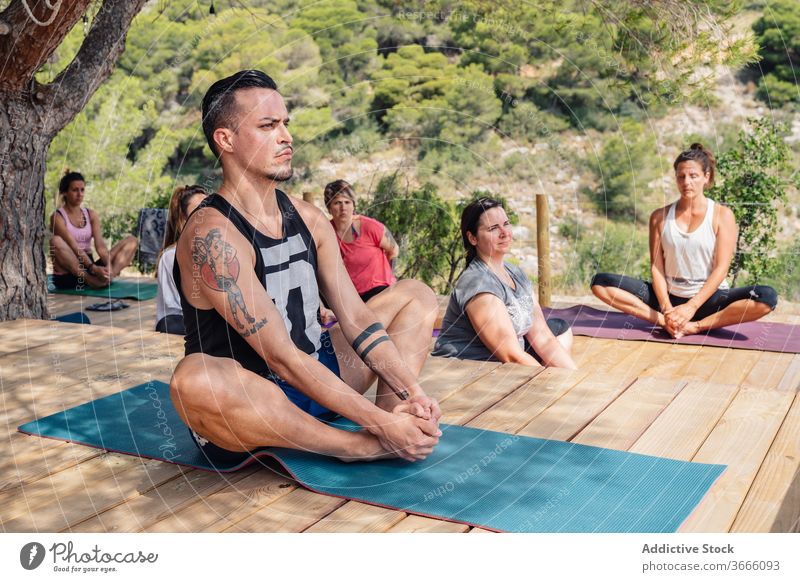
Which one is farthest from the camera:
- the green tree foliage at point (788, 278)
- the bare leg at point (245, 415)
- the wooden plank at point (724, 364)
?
the green tree foliage at point (788, 278)

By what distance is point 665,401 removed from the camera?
3100mm

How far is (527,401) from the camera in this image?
10.4 feet

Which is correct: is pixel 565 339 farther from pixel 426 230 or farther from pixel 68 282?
pixel 68 282

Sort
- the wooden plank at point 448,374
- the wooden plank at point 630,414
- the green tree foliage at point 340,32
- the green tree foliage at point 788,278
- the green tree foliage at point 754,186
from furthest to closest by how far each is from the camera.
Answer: the green tree foliage at point 340,32 < the green tree foliage at point 788,278 < the green tree foliage at point 754,186 < the wooden plank at point 448,374 < the wooden plank at point 630,414

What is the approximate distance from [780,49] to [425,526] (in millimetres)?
18895

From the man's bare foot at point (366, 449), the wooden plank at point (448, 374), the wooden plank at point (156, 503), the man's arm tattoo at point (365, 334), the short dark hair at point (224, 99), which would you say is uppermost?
the short dark hair at point (224, 99)

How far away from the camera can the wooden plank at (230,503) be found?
2219 millimetres

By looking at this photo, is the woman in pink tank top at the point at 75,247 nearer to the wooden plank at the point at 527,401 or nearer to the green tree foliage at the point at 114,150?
the wooden plank at the point at 527,401

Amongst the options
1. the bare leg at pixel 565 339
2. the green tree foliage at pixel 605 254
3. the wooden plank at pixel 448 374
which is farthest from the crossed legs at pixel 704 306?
the green tree foliage at pixel 605 254

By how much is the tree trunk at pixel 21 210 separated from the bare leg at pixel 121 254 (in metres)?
1.80

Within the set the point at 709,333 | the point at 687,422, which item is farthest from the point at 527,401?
the point at 709,333

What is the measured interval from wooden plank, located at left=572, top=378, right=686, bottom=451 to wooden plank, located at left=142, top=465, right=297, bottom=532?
3.34ft

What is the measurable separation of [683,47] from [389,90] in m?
12.6

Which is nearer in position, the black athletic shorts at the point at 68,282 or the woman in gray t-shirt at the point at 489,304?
the woman in gray t-shirt at the point at 489,304
